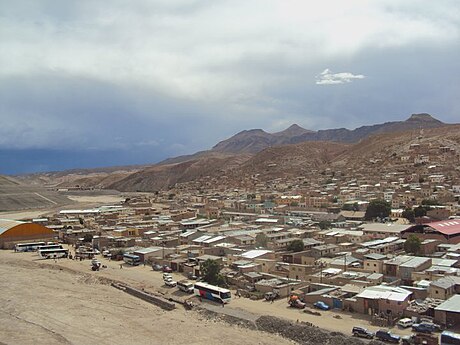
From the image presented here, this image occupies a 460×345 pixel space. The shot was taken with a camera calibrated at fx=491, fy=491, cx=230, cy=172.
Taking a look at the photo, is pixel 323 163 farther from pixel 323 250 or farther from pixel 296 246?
pixel 296 246

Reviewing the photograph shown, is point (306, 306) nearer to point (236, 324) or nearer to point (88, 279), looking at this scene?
point (236, 324)

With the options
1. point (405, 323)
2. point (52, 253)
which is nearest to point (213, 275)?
point (405, 323)

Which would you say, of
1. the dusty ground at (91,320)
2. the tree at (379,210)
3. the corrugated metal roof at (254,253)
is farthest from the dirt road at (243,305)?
the tree at (379,210)

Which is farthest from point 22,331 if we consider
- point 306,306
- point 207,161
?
point 207,161

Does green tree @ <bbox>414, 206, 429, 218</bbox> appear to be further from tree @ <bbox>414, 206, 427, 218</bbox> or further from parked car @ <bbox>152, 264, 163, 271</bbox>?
parked car @ <bbox>152, 264, 163, 271</bbox>

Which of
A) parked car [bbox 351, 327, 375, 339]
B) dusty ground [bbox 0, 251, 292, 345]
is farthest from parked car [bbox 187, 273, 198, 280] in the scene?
parked car [bbox 351, 327, 375, 339]

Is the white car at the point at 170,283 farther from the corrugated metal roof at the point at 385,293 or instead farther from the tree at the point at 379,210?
the tree at the point at 379,210
